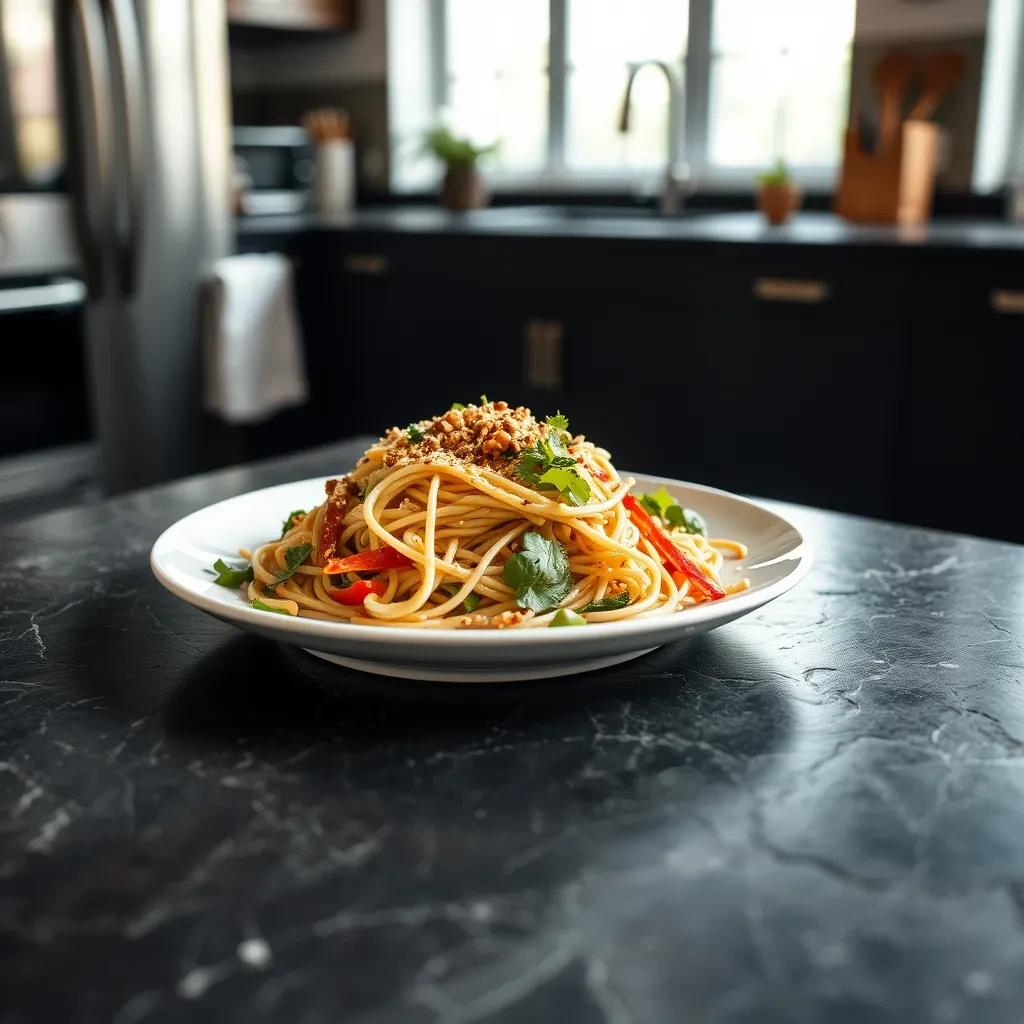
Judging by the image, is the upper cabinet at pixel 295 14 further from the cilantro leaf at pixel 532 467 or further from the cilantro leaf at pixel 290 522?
the cilantro leaf at pixel 532 467

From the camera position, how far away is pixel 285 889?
0.63 meters

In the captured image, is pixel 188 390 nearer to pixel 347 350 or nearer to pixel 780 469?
pixel 347 350

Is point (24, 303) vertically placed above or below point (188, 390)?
above

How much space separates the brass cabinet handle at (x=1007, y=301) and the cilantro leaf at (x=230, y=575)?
78.1 inches

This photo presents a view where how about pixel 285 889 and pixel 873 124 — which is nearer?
pixel 285 889

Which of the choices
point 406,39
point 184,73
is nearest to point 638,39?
point 406,39

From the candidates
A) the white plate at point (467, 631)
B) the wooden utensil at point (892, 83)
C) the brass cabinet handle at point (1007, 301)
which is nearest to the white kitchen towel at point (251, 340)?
the wooden utensil at point (892, 83)

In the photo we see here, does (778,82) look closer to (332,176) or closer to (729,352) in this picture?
(729,352)

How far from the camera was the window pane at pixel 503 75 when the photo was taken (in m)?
4.27

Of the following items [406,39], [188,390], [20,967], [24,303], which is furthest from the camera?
[406,39]

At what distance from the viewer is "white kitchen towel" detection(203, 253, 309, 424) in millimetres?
3369

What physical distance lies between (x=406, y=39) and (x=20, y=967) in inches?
169

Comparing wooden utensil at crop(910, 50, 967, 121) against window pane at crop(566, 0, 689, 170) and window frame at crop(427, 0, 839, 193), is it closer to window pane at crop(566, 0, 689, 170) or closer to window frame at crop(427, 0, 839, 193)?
window frame at crop(427, 0, 839, 193)

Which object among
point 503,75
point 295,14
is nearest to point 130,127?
point 295,14
